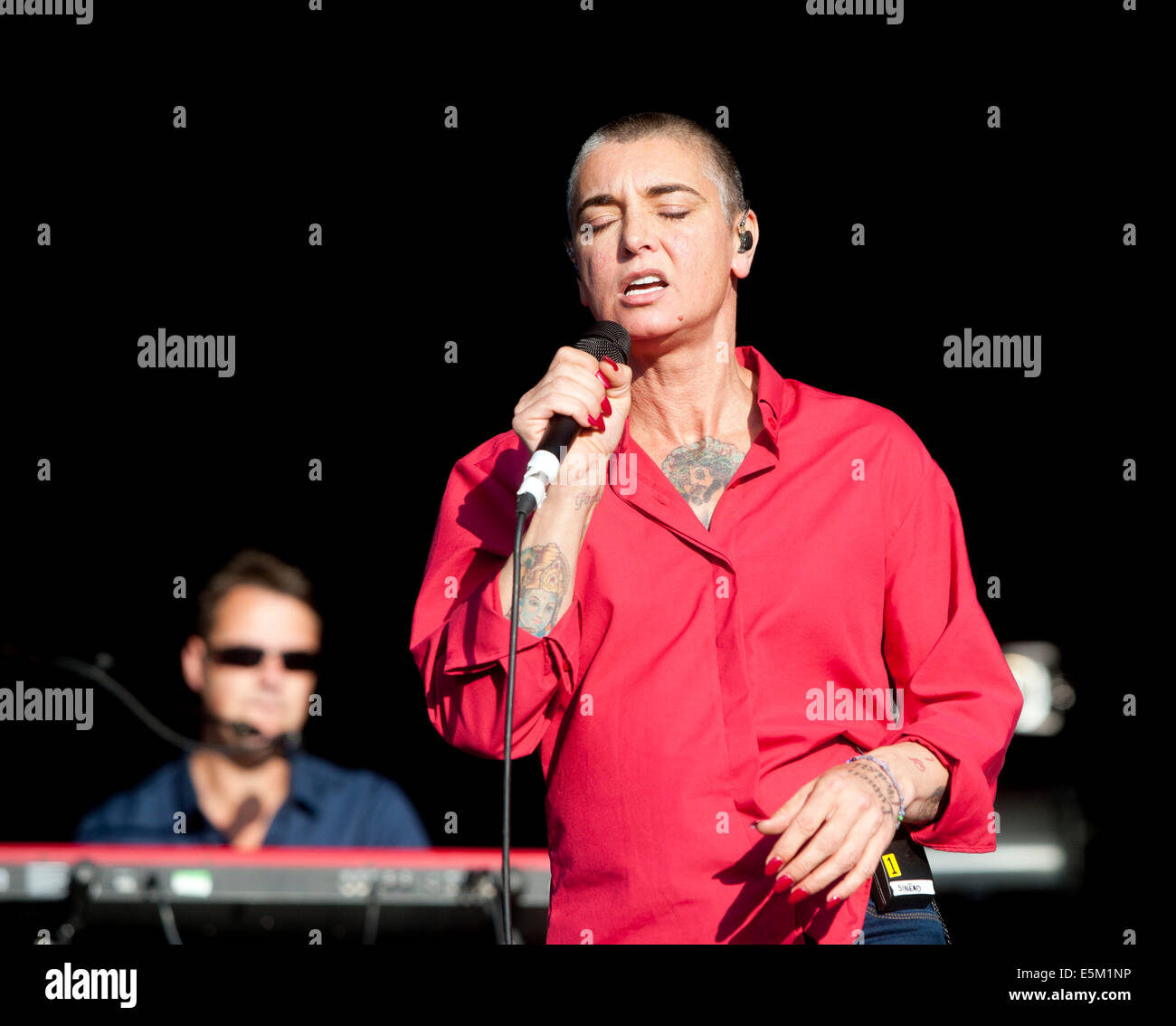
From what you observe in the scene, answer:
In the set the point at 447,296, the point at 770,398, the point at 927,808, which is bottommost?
the point at 927,808

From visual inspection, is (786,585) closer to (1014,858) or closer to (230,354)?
(1014,858)

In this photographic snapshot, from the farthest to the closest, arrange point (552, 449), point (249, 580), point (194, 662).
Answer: point (249, 580) < point (194, 662) < point (552, 449)

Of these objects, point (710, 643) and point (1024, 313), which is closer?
point (710, 643)

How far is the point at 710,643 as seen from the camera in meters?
1.68

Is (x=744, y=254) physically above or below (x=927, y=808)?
above

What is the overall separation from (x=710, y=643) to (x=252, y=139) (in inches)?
109

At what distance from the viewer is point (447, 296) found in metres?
4.20

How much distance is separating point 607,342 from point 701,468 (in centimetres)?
33

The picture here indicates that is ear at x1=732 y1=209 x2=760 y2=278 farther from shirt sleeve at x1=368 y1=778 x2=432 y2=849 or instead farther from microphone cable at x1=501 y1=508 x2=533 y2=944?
shirt sleeve at x1=368 y1=778 x2=432 y2=849

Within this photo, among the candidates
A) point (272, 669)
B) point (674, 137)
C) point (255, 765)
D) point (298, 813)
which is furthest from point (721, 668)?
point (272, 669)

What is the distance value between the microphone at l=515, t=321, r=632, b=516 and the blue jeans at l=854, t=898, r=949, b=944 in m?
0.70

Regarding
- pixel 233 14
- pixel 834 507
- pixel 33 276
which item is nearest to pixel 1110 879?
pixel 834 507

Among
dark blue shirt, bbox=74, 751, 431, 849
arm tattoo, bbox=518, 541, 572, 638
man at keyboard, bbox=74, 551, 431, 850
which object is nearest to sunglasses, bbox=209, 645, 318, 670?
man at keyboard, bbox=74, 551, 431, 850

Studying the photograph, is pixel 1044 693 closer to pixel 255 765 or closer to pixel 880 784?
pixel 255 765
